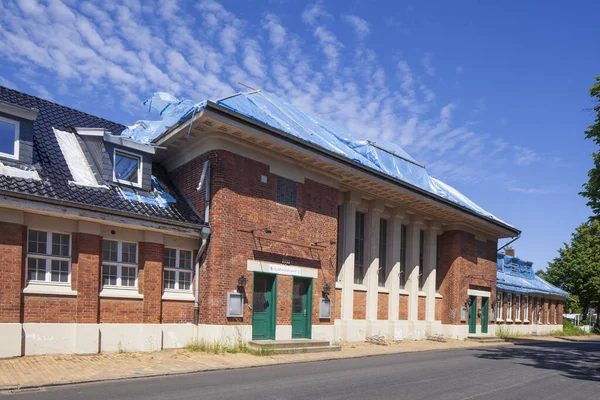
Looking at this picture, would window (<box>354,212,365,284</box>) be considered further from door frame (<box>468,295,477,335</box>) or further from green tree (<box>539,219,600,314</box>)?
green tree (<box>539,219,600,314</box>)

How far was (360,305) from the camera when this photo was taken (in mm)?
22516

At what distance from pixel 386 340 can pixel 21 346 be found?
1543 centimetres

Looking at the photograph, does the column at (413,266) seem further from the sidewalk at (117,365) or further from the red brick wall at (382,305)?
the sidewalk at (117,365)

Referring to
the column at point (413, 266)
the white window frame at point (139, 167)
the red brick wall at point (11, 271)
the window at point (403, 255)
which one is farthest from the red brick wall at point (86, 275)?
the column at point (413, 266)

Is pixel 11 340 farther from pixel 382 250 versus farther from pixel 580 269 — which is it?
pixel 580 269

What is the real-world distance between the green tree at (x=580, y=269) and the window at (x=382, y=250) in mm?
31916

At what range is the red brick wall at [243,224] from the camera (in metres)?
15.9

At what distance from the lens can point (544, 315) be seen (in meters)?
44.7

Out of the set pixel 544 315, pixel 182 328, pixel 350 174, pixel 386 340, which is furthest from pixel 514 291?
pixel 182 328

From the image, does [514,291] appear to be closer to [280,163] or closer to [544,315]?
[544,315]

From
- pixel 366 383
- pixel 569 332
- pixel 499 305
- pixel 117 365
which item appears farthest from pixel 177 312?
pixel 569 332

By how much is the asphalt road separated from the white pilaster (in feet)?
25.4

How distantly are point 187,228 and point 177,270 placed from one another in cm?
139

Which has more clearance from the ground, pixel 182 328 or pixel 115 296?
pixel 115 296
